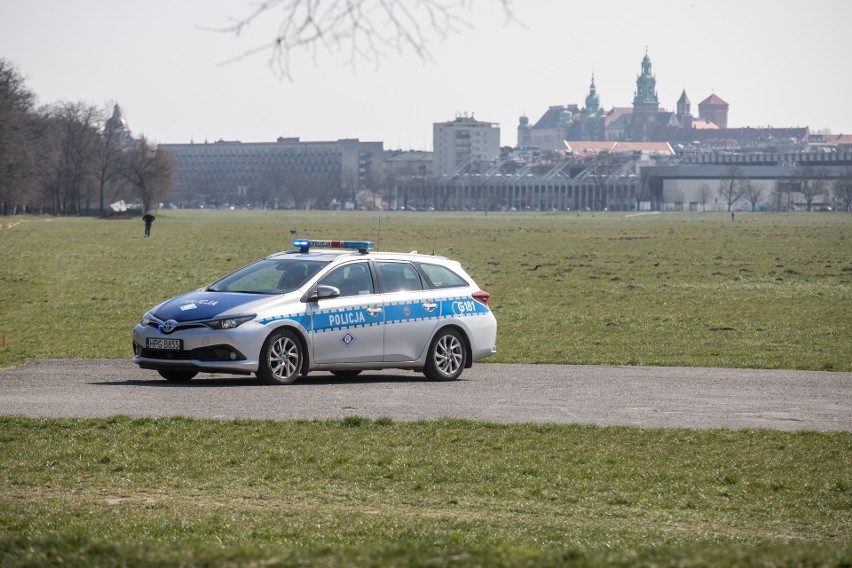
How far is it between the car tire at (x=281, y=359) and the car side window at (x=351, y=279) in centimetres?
86

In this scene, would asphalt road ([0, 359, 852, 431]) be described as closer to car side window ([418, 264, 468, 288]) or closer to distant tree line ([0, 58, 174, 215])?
car side window ([418, 264, 468, 288])

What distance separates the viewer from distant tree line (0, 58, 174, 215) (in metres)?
108

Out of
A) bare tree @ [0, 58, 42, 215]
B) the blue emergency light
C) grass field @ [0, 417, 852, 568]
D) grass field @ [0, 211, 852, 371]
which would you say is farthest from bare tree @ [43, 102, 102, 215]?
grass field @ [0, 417, 852, 568]

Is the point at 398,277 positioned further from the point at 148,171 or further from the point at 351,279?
the point at 148,171

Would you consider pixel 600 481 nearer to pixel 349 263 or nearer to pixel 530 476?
pixel 530 476

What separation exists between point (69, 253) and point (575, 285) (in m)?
25.3

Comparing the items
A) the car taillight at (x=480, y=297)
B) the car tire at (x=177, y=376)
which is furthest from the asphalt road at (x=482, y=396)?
the car taillight at (x=480, y=297)

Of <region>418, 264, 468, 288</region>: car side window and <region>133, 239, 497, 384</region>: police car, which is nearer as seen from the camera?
<region>133, 239, 497, 384</region>: police car

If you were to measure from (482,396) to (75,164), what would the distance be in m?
133

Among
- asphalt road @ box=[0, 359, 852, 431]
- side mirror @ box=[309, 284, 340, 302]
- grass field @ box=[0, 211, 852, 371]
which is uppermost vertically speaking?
side mirror @ box=[309, 284, 340, 302]

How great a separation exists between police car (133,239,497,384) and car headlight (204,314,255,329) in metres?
0.01

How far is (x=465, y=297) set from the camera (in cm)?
1759

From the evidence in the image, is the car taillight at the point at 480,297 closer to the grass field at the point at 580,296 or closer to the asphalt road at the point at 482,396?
the asphalt road at the point at 482,396

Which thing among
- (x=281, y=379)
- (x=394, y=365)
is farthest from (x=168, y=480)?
(x=394, y=365)
